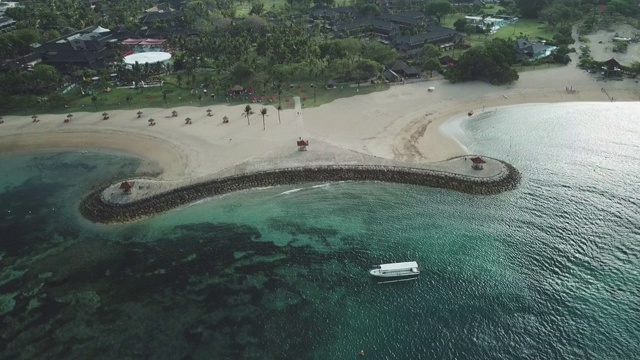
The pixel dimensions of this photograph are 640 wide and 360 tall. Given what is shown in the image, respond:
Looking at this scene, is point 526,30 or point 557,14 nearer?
point 557,14

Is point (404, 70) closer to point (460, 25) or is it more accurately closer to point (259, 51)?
point (259, 51)

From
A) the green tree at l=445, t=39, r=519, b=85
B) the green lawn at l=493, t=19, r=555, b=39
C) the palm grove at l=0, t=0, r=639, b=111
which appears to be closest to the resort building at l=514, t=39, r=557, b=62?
the palm grove at l=0, t=0, r=639, b=111

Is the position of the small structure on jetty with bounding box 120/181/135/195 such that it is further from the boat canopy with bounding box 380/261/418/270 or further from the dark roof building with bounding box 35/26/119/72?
the dark roof building with bounding box 35/26/119/72

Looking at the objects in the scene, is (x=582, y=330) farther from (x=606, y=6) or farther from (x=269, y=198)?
(x=606, y=6)

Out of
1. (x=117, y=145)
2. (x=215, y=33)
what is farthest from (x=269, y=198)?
(x=215, y=33)

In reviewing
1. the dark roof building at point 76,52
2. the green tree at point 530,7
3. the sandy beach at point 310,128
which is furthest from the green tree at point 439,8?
the dark roof building at point 76,52

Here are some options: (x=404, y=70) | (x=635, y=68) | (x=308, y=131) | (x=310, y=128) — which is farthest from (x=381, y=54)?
(x=635, y=68)
